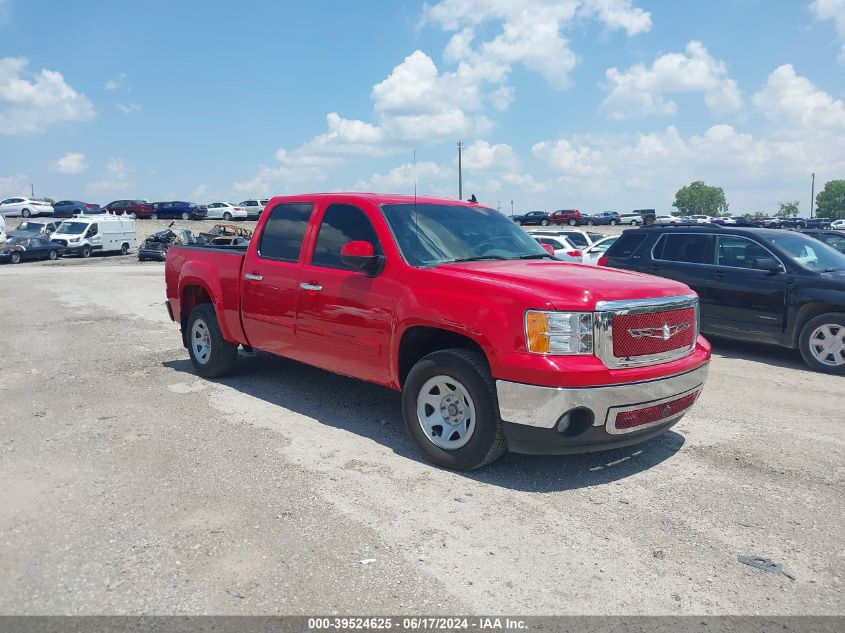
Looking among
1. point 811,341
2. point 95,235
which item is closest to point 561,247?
point 811,341

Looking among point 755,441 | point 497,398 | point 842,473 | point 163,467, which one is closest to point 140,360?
point 163,467

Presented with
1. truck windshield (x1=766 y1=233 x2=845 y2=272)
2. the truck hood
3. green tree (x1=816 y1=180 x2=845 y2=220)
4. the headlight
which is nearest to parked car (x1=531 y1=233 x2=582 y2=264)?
truck windshield (x1=766 y1=233 x2=845 y2=272)

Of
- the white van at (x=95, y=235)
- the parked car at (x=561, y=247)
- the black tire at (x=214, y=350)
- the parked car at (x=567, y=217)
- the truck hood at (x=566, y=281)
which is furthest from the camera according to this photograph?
the parked car at (x=567, y=217)

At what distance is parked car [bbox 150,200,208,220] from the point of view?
182 feet

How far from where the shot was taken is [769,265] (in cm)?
845

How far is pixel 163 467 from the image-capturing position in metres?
4.66

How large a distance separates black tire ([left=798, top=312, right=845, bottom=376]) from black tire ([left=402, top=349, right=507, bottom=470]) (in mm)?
5488

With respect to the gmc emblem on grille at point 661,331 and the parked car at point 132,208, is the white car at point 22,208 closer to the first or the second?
the parked car at point 132,208

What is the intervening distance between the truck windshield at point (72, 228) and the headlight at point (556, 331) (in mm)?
37609

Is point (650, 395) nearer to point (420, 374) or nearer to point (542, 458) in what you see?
point (542, 458)

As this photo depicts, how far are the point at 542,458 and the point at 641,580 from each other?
1.70m

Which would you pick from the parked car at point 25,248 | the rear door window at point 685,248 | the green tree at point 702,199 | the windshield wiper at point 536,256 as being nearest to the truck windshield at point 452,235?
the windshield wiper at point 536,256

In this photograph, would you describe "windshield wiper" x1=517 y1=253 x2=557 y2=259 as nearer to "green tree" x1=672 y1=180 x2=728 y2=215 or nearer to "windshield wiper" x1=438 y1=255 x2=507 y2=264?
"windshield wiper" x1=438 y1=255 x2=507 y2=264

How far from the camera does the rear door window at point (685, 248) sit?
31.0 feet
